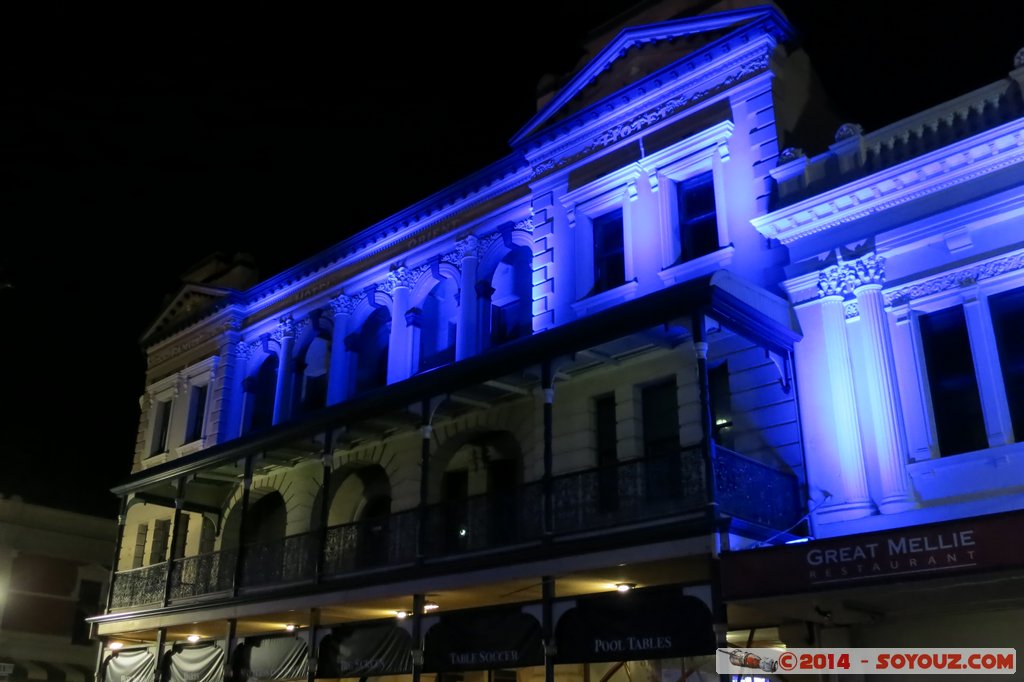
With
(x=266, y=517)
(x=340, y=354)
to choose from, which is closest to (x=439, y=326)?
A: (x=340, y=354)

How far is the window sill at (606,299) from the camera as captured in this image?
1845 centimetres

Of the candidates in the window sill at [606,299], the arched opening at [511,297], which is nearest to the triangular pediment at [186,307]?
the arched opening at [511,297]

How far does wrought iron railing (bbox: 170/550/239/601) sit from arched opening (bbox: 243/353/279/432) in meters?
5.03

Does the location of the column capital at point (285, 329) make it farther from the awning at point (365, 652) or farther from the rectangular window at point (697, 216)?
the rectangular window at point (697, 216)

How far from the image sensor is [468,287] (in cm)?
2200

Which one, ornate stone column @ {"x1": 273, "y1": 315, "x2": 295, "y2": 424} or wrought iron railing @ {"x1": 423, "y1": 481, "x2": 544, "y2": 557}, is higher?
ornate stone column @ {"x1": 273, "y1": 315, "x2": 295, "y2": 424}

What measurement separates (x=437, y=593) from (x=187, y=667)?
7751mm

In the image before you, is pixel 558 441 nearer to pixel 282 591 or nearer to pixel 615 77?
pixel 282 591

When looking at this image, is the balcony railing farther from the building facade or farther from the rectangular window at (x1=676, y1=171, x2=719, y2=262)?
the building facade

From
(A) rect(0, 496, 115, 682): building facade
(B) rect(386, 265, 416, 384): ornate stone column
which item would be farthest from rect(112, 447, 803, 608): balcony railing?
(A) rect(0, 496, 115, 682): building facade

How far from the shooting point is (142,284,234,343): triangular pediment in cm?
2930

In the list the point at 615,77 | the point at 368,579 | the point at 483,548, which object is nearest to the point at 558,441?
the point at 483,548

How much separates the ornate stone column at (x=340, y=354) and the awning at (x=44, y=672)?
1581 centimetres

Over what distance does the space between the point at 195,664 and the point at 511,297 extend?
34.4ft
